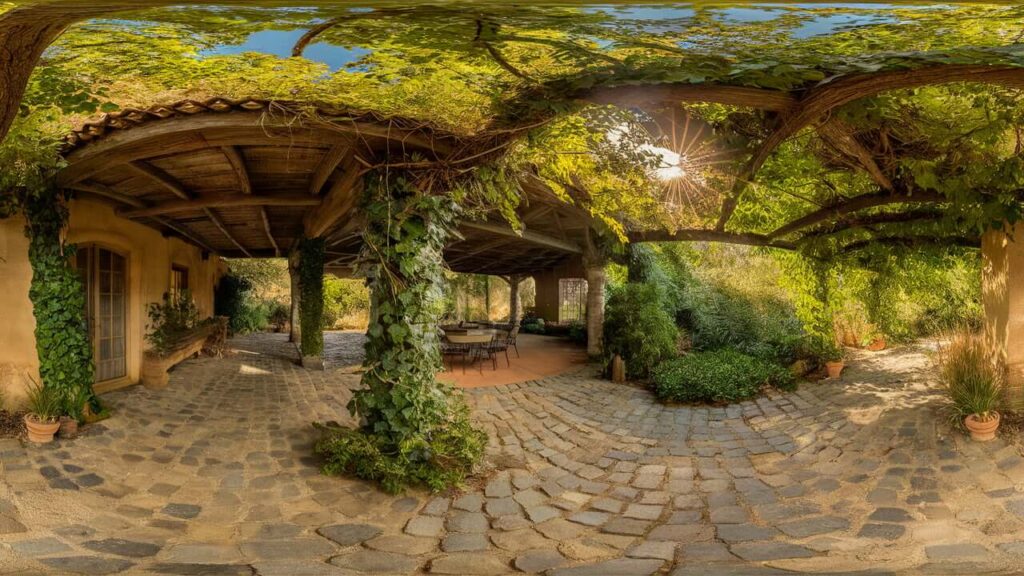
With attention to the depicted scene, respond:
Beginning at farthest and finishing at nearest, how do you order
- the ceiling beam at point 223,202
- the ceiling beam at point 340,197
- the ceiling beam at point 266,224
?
1. the ceiling beam at point 266,224
2. the ceiling beam at point 223,202
3. the ceiling beam at point 340,197

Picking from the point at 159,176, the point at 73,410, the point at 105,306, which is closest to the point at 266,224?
the point at 105,306

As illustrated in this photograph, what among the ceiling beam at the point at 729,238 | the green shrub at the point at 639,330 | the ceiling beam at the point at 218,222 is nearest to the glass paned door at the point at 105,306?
the ceiling beam at the point at 218,222

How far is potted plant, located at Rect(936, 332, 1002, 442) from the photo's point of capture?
14.0 feet

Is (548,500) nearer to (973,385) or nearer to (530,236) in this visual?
(973,385)

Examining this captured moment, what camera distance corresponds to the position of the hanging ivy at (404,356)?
3967 millimetres

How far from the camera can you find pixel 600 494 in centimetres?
423

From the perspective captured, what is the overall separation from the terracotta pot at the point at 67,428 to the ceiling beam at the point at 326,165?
308cm

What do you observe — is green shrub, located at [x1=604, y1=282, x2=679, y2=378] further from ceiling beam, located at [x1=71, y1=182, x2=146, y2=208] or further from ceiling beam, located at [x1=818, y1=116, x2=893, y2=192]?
ceiling beam, located at [x1=71, y1=182, x2=146, y2=208]

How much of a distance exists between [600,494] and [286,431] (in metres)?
2.99

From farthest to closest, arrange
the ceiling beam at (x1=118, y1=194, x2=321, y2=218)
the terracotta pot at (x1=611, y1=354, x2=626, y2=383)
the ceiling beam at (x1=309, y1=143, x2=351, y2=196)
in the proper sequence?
the terracotta pot at (x1=611, y1=354, x2=626, y2=383), the ceiling beam at (x1=118, y1=194, x2=321, y2=218), the ceiling beam at (x1=309, y1=143, x2=351, y2=196)

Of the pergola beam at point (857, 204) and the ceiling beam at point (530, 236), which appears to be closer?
the pergola beam at point (857, 204)

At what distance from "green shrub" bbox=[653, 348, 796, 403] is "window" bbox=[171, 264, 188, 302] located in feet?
27.9

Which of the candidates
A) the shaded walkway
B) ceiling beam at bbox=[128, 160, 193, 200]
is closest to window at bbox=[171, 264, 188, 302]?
the shaded walkway

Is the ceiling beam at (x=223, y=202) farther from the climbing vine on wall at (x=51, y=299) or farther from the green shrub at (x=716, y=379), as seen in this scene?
the green shrub at (x=716, y=379)
